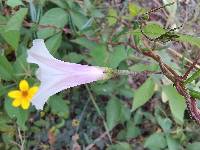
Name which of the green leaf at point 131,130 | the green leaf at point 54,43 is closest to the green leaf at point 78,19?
the green leaf at point 54,43

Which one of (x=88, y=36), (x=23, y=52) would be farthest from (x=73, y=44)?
(x=23, y=52)

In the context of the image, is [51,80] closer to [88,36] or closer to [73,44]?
[88,36]

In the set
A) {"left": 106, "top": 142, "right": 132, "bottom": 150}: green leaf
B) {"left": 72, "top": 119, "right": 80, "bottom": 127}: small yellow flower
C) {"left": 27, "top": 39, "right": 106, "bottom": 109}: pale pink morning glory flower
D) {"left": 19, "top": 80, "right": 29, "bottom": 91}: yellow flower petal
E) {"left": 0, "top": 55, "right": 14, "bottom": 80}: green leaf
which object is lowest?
{"left": 106, "top": 142, "right": 132, "bottom": 150}: green leaf

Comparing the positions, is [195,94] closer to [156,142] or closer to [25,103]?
[25,103]

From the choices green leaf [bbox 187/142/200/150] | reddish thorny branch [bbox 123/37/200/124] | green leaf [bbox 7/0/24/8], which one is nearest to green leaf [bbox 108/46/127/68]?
green leaf [bbox 7/0/24/8]

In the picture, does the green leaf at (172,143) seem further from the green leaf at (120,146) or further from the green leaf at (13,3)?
the green leaf at (13,3)

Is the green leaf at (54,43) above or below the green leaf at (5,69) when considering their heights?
above

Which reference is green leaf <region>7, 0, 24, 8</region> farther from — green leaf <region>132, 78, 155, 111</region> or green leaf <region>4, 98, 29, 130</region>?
green leaf <region>132, 78, 155, 111</region>
